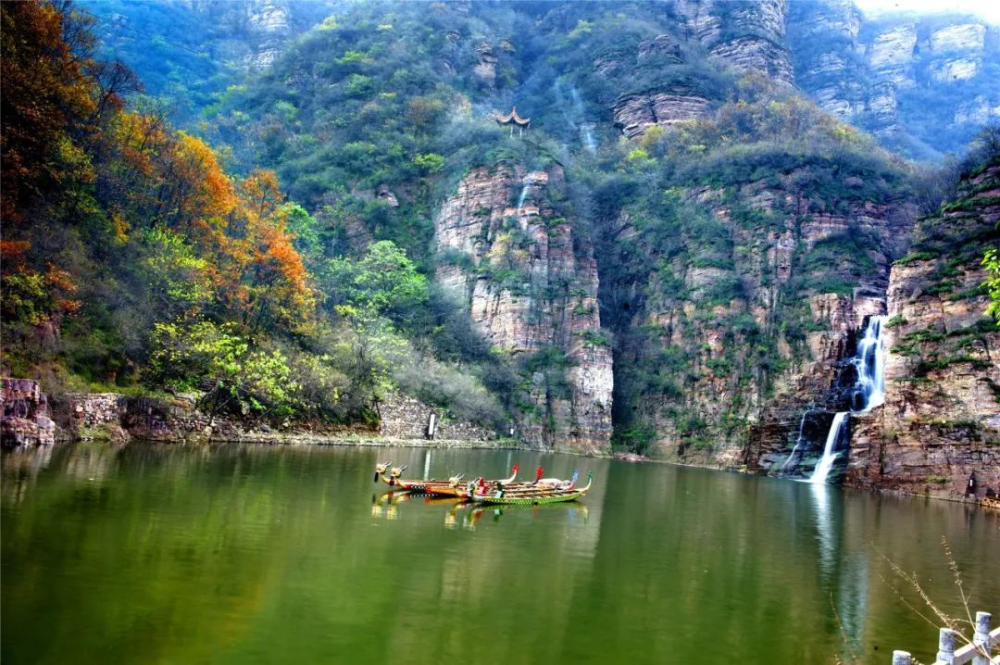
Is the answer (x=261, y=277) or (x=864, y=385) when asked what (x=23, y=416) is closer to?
(x=261, y=277)

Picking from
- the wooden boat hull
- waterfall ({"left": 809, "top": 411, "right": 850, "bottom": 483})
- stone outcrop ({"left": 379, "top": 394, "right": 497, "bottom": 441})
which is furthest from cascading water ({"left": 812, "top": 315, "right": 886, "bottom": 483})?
the wooden boat hull

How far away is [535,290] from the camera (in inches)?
2611

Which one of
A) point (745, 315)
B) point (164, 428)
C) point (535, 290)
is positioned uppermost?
point (535, 290)

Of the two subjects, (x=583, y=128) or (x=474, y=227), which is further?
(x=583, y=128)

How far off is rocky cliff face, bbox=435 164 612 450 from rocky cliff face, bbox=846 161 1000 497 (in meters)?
22.5

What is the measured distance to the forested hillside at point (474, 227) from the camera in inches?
1300

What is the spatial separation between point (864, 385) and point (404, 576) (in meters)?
49.0

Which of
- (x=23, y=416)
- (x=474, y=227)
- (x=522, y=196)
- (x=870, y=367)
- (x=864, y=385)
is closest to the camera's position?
(x=23, y=416)

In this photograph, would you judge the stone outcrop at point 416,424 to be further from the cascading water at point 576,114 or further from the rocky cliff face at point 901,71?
the rocky cliff face at point 901,71

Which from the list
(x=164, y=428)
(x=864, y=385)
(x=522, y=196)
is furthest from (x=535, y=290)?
(x=164, y=428)

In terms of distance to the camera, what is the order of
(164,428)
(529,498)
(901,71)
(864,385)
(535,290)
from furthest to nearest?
(901,71) < (535,290) < (864,385) < (164,428) < (529,498)

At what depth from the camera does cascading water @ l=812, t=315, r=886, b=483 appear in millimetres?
49625

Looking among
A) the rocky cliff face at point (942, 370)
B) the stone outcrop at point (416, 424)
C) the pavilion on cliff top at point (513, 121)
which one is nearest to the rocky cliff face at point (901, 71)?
the pavilion on cliff top at point (513, 121)

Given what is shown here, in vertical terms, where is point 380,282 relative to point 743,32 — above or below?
below
